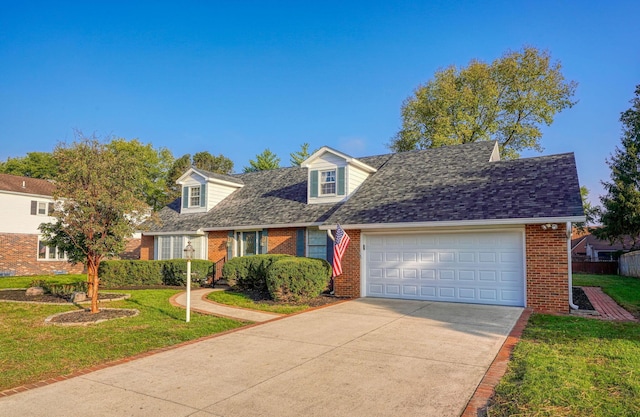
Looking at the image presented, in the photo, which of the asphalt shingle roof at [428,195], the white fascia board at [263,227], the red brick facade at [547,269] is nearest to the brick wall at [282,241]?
the white fascia board at [263,227]

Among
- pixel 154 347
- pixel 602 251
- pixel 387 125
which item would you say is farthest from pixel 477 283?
pixel 602 251

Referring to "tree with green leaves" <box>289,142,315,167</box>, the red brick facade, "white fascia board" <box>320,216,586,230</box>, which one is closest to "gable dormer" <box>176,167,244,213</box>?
"white fascia board" <box>320,216,586,230</box>

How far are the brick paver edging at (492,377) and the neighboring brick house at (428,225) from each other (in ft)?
10.8

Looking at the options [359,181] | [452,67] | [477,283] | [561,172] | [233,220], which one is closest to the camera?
[477,283]

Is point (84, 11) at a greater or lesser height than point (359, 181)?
greater

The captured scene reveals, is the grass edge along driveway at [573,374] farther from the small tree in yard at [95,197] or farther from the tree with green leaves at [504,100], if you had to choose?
the tree with green leaves at [504,100]

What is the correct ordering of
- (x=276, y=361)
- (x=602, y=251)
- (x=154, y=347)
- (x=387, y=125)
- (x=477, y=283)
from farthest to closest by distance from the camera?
1. (x=602, y=251)
2. (x=387, y=125)
3. (x=477, y=283)
4. (x=154, y=347)
5. (x=276, y=361)

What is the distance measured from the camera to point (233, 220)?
1817 cm

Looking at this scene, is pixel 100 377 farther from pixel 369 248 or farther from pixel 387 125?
pixel 387 125

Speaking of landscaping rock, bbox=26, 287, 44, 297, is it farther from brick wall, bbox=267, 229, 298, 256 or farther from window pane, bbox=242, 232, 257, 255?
brick wall, bbox=267, 229, 298, 256

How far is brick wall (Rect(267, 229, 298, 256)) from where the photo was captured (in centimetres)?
1630

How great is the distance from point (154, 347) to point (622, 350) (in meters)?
7.83

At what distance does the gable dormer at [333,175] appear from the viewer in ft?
53.1

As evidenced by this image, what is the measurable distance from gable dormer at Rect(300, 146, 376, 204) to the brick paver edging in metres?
9.32
